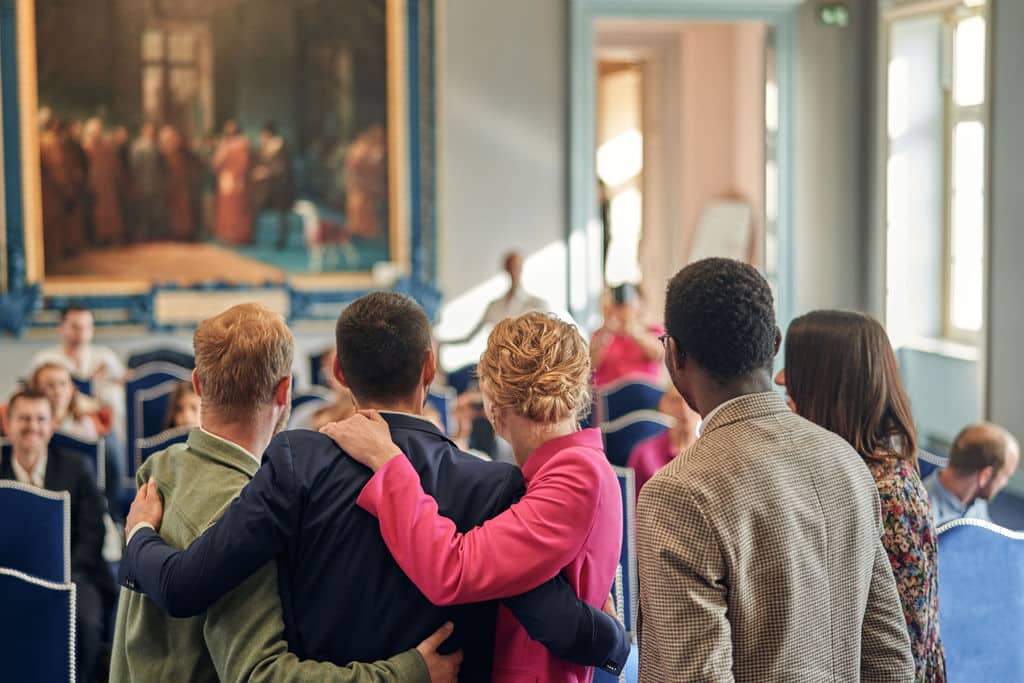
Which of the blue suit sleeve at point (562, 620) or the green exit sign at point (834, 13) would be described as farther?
the green exit sign at point (834, 13)

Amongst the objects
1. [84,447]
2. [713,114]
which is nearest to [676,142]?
[713,114]

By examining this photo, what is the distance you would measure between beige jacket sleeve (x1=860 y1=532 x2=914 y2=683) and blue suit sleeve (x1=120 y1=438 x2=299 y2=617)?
0.96 metres

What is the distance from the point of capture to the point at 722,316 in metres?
1.92

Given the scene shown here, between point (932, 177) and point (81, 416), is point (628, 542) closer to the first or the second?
point (81, 416)

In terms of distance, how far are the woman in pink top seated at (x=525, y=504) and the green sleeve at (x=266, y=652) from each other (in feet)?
0.49

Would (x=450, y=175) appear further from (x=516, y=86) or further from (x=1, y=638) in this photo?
(x=1, y=638)

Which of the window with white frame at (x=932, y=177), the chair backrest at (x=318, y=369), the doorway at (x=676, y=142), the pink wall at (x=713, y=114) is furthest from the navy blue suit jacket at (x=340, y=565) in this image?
the pink wall at (x=713, y=114)

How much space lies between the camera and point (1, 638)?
9.25ft

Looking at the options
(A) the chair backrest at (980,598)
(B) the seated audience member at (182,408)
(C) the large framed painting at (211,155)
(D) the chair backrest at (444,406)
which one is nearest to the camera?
(A) the chair backrest at (980,598)

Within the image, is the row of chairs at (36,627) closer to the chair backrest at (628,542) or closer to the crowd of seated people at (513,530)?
the crowd of seated people at (513,530)

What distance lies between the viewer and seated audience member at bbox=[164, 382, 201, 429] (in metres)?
5.54

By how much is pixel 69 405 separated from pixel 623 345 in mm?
3426

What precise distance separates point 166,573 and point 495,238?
7880 millimetres

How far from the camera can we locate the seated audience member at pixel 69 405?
577cm
